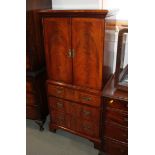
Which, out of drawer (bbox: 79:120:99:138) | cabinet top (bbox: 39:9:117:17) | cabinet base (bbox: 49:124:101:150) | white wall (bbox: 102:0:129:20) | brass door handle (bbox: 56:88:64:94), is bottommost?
cabinet base (bbox: 49:124:101:150)

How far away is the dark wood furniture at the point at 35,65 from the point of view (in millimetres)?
1979

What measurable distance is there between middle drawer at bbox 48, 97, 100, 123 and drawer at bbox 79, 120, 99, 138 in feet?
0.19

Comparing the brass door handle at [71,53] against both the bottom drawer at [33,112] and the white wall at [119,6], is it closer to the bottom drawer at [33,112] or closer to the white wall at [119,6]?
the white wall at [119,6]

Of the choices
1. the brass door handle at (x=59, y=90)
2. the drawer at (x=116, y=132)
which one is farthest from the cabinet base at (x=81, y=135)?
the brass door handle at (x=59, y=90)

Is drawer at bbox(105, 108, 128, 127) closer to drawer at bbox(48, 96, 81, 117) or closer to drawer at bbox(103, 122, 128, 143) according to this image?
drawer at bbox(103, 122, 128, 143)

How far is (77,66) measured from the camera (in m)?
1.82

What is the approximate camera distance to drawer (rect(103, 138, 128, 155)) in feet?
5.88

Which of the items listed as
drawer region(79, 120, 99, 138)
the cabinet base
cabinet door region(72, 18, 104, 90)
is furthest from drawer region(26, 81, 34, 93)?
drawer region(79, 120, 99, 138)

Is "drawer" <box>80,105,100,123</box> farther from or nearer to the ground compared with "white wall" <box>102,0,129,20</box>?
nearer to the ground

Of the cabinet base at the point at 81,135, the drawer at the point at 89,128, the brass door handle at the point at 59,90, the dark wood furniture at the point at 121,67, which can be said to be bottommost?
the cabinet base at the point at 81,135

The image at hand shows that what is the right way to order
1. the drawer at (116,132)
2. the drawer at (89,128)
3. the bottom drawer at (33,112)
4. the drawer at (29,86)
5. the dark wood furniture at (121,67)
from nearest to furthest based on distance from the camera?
1. the dark wood furniture at (121,67)
2. the drawer at (116,132)
3. the drawer at (89,128)
4. the drawer at (29,86)
5. the bottom drawer at (33,112)

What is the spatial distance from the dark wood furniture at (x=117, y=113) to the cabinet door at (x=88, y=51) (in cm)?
16

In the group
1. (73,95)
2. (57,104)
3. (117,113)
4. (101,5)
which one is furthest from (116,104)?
(101,5)
